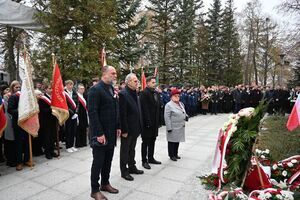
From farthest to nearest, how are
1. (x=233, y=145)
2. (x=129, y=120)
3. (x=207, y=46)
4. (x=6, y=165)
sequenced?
(x=207, y=46), (x=6, y=165), (x=129, y=120), (x=233, y=145)

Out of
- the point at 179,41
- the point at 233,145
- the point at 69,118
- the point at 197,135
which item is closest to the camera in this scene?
the point at 233,145

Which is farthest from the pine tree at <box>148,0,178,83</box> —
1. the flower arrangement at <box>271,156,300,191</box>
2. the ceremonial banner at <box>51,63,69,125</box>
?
the flower arrangement at <box>271,156,300,191</box>

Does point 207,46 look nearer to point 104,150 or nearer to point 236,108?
point 236,108

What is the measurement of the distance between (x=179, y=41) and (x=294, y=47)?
10045 millimetres

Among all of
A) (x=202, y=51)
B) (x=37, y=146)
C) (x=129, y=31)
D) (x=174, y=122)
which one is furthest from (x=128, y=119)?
(x=202, y=51)

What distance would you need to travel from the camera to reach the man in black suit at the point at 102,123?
14.8 feet

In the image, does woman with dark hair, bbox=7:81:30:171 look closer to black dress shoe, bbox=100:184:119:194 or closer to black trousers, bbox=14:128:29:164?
black trousers, bbox=14:128:29:164

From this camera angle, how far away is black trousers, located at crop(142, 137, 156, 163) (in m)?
Result: 6.52

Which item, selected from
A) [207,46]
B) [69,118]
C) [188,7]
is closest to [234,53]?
[207,46]

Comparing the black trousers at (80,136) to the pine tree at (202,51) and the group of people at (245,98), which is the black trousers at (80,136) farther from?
the pine tree at (202,51)

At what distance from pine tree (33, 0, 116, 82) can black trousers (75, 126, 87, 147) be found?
18.4 ft

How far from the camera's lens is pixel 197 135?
10.9 meters

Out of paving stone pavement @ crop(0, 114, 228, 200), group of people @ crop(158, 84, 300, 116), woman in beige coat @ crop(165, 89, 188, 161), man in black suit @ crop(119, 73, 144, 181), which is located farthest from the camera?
group of people @ crop(158, 84, 300, 116)

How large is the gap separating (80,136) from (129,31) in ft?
41.6
